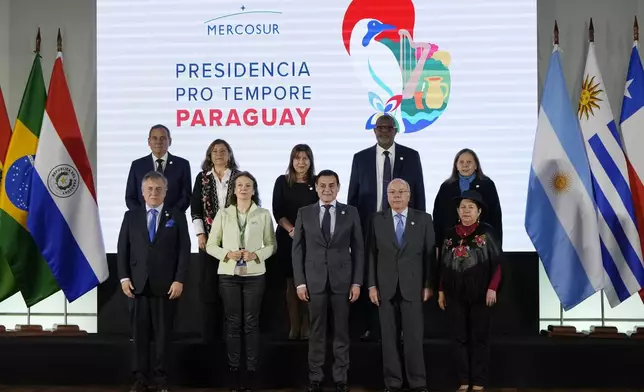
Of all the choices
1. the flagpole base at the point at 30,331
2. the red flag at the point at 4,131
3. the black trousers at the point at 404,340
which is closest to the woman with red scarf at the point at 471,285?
the black trousers at the point at 404,340

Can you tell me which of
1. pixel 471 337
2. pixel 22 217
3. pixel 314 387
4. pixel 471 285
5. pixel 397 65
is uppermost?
pixel 397 65

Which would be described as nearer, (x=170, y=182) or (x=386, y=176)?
(x=386, y=176)

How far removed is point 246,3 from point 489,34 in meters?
1.83

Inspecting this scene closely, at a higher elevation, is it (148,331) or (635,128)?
(635,128)

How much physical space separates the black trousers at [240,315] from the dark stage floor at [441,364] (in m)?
0.40

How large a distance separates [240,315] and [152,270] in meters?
0.58

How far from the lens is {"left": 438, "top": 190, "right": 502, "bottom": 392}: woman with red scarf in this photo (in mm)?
4613

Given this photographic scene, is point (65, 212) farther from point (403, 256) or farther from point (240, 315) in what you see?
point (403, 256)

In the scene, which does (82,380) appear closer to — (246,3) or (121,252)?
(121,252)

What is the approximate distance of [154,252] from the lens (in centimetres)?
472

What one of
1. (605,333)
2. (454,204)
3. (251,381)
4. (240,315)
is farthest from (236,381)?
(605,333)

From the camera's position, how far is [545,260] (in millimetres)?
5461

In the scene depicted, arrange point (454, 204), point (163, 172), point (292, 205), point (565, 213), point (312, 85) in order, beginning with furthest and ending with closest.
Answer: point (312, 85), point (565, 213), point (163, 172), point (292, 205), point (454, 204)

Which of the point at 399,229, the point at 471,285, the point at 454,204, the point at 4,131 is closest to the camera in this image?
the point at 471,285
